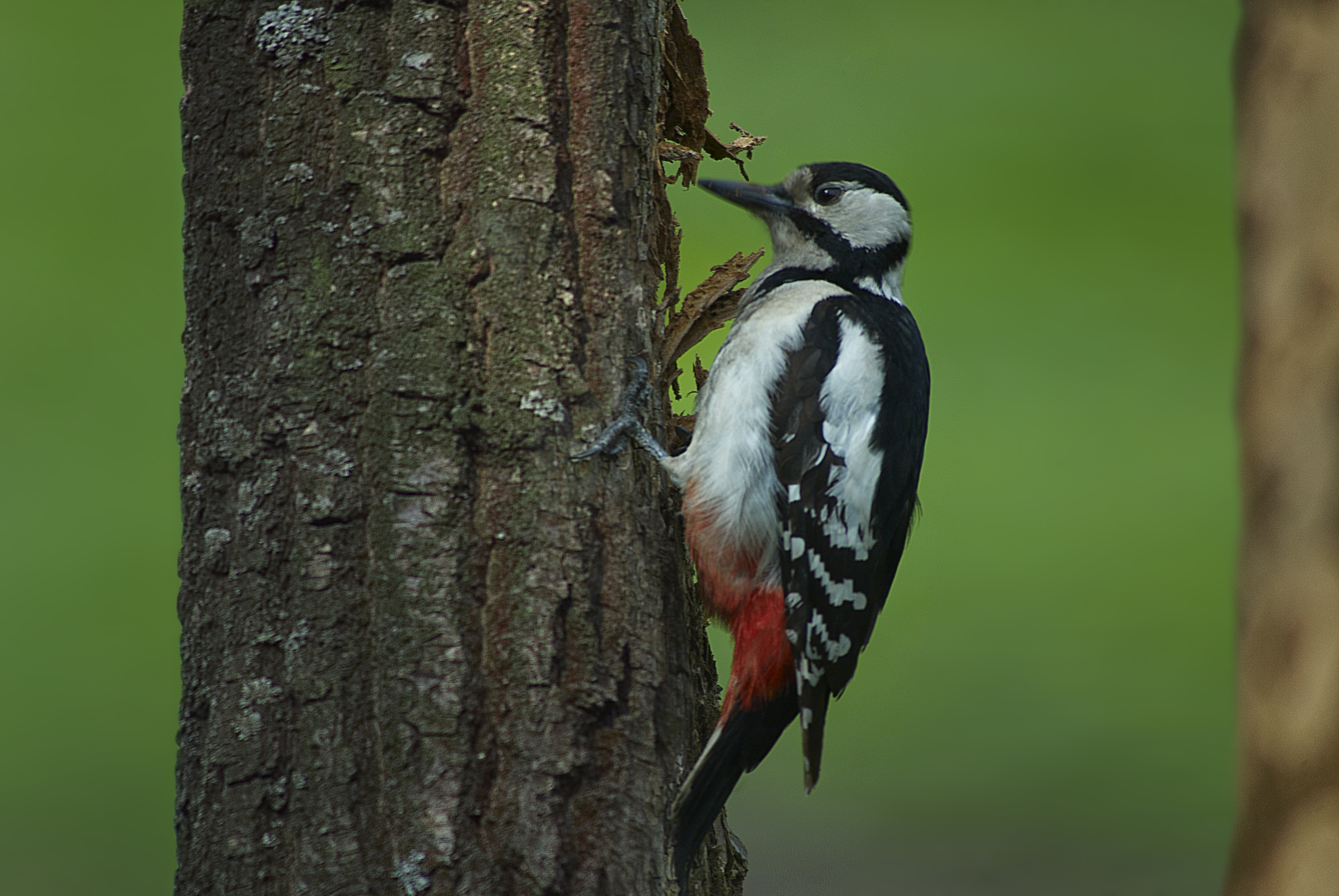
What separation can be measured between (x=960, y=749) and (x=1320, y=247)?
7.44 ft

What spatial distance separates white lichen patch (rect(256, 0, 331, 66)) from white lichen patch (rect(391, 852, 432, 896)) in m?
1.05

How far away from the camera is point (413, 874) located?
128cm

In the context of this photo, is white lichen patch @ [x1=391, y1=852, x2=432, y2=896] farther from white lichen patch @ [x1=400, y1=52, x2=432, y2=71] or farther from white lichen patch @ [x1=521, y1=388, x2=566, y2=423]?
white lichen patch @ [x1=400, y1=52, x2=432, y2=71]

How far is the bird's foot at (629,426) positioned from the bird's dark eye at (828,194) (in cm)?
109

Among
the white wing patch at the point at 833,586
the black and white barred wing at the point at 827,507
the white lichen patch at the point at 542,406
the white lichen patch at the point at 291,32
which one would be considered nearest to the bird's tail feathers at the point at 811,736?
the black and white barred wing at the point at 827,507

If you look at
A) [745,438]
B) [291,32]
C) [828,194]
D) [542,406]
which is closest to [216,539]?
[542,406]

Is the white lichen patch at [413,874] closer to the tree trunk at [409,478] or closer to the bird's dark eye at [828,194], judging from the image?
the tree trunk at [409,478]

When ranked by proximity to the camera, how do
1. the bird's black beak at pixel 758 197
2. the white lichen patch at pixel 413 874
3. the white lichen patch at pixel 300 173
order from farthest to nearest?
the bird's black beak at pixel 758 197 → the white lichen patch at pixel 300 173 → the white lichen patch at pixel 413 874

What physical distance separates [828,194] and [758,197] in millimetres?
167

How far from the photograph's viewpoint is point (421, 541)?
135cm

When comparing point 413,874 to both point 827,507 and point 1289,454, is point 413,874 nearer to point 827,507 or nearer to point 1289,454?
point 827,507

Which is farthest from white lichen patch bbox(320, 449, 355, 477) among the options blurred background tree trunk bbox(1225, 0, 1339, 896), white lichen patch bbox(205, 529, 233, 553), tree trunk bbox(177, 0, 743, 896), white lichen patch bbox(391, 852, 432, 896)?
blurred background tree trunk bbox(1225, 0, 1339, 896)

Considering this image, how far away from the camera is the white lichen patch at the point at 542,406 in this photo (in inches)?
56.4

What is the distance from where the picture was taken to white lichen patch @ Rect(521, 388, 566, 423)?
1.43 metres
